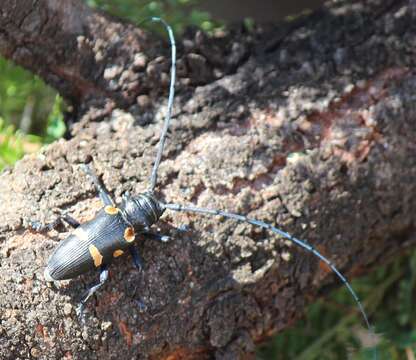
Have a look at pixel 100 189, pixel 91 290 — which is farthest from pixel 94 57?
pixel 91 290

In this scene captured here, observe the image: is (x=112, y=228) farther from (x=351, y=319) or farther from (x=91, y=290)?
(x=351, y=319)

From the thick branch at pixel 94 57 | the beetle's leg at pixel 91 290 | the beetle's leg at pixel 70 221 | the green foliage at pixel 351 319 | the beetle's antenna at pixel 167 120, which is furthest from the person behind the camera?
the green foliage at pixel 351 319

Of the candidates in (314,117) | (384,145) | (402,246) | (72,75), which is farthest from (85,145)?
(402,246)

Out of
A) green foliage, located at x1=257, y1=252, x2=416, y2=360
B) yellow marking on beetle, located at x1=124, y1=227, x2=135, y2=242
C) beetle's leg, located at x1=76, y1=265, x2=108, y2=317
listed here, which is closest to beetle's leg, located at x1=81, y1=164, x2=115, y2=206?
yellow marking on beetle, located at x1=124, y1=227, x2=135, y2=242

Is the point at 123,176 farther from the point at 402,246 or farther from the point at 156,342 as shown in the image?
the point at 402,246

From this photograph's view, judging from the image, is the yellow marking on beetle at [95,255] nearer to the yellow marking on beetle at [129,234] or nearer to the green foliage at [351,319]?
the yellow marking on beetle at [129,234]

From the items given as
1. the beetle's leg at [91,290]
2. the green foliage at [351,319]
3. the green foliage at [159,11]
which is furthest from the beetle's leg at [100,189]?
the green foliage at [351,319]
